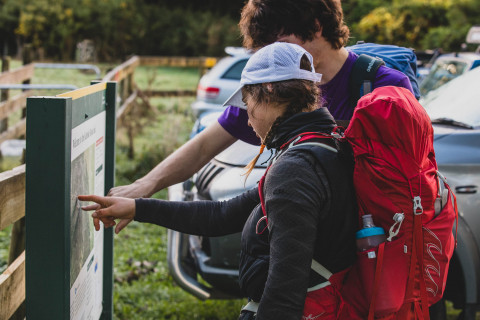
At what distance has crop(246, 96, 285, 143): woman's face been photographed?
6.77 ft

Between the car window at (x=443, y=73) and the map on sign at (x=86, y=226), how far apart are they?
4095 millimetres

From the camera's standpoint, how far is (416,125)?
1.92m

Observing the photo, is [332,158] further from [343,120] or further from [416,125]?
[343,120]

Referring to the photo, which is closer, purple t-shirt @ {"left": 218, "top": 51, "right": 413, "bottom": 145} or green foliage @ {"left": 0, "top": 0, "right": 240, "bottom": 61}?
purple t-shirt @ {"left": 218, "top": 51, "right": 413, "bottom": 145}

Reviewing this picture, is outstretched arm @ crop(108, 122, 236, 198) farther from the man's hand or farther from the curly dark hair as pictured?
the curly dark hair

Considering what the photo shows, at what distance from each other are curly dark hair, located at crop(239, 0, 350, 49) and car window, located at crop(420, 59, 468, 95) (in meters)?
3.47

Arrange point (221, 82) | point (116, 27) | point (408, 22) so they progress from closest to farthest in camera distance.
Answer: point (221, 82) < point (408, 22) < point (116, 27)

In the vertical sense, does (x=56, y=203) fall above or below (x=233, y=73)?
above

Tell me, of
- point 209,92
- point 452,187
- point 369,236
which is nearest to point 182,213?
point 369,236

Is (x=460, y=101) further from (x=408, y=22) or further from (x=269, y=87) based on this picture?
(x=408, y=22)

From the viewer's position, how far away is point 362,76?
266 cm

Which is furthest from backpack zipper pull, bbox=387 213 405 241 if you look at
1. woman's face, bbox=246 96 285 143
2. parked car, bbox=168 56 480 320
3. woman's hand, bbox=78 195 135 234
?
parked car, bbox=168 56 480 320

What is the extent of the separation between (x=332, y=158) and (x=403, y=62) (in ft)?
4.12

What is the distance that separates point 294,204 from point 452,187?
6.50 feet
